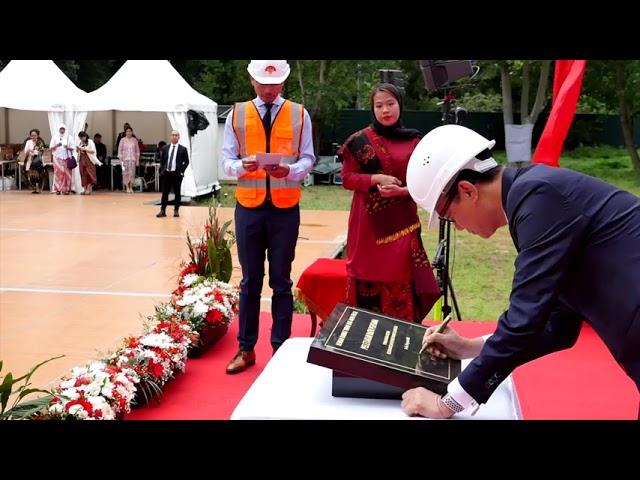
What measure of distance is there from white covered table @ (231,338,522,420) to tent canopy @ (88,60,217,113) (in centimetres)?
1567

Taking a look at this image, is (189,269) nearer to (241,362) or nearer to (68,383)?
(241,362)

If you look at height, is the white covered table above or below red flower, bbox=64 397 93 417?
above

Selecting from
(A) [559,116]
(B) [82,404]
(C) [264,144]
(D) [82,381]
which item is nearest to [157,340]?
(D) [82,381]

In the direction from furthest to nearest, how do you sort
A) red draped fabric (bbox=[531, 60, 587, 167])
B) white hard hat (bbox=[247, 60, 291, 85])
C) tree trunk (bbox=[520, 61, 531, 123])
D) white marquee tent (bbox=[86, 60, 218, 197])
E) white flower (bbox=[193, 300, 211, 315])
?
1. tree trunk (bbox=[520, 61, 531, 123])
2. white marquee tent (bbox=[86, 60, 218, 197])
3. red draped fabric (bbox=[531, 60, 587, 167])
4. white flower (bbox=[193, 300, 211, 315])
5. white hard hat (bbox=[247, 60, 291, 85])

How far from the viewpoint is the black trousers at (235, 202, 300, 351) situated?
4055 mm

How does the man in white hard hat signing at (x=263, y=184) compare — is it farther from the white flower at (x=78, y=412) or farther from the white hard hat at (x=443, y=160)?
the white hard hat at (x=443, y=160)

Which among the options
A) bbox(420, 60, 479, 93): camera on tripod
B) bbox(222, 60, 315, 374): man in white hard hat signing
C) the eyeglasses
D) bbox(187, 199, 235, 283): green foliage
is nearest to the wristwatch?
the eyeglasses

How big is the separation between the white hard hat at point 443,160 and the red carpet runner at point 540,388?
150 cm

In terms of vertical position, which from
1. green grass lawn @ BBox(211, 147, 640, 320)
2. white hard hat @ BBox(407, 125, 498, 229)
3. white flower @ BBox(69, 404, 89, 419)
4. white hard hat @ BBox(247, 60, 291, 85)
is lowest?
green grass lawn @ BBox(211, 147, 640, 320)

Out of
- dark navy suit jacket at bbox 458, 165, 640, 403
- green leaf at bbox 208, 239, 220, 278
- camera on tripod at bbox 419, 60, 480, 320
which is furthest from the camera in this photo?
green leaf at bbox 208, 239, 220, 278

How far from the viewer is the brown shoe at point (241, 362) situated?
406cm

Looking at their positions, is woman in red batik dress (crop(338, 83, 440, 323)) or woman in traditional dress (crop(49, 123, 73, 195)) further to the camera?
woman in traditional dress (crop(49, 123, 73, 195))

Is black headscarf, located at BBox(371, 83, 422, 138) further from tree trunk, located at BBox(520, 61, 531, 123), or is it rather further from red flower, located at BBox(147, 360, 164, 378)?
tree trunk, located at BBox(520, 61, 531, 123)

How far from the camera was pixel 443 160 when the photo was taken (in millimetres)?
1684
